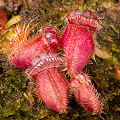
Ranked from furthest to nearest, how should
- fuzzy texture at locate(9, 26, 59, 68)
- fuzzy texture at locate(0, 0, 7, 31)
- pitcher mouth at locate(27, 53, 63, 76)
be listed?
fuzzy texture at locate(0, 0, 7, 31), fuzzy texture at locate(9, 26, 59, 68), pitcher mouth at locate(27, 53, 63, 76)

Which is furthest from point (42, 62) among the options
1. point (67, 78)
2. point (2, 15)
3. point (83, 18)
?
point (2, 15)

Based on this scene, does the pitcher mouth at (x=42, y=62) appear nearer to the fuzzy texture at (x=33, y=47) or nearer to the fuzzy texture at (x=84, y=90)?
the fuzzy texture at (x=33, y=47)

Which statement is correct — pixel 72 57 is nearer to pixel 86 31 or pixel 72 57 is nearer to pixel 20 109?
pixel 86 31

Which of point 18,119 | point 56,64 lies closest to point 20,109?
point 18,119

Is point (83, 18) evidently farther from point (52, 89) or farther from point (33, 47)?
point (52, 89)

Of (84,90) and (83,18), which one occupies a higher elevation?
(83,18)

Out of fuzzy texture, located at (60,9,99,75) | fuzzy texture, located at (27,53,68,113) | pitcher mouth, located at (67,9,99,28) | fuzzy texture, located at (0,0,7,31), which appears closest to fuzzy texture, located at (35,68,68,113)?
fuzzy texture, located at (27,53,68,113)

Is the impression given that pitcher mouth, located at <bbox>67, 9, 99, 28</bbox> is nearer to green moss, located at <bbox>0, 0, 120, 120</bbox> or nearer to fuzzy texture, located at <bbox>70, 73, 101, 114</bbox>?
green moss, located at <bbox>0, 0, 120, 120</bbox>

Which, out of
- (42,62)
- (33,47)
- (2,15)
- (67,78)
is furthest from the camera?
(2,15)
